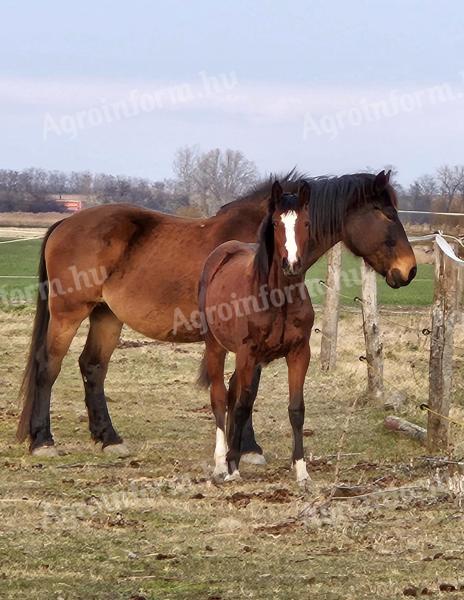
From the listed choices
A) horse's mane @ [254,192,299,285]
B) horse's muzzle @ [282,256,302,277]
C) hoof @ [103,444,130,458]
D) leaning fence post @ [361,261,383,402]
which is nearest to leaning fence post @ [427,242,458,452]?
horse's mane @ [254,192,299,285]

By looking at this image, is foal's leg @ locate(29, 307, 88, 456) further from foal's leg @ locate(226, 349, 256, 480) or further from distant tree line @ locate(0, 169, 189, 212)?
distant tree line @ locate(0, 169, 189, 212)

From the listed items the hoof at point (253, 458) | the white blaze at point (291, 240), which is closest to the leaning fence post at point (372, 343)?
the hoof at point (253, 458)

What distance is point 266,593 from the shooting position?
15.6 feet

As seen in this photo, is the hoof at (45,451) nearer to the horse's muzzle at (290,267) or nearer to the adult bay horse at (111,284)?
the adult bay horse at (111,284)

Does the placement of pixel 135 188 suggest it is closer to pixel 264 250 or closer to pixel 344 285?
pixel 344 285

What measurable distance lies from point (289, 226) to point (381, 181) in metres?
1.37

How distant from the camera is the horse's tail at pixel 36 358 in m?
9.59

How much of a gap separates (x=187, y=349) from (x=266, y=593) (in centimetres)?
1224

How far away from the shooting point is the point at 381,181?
8.19 meters

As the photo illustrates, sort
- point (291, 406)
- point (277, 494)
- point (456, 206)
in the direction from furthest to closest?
1. point (456, 206)
2. point (291, 406)
3. point (277, 494)

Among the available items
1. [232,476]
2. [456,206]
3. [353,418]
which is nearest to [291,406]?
[232,476]

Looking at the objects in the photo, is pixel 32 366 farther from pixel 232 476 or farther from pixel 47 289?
pixel 232 476

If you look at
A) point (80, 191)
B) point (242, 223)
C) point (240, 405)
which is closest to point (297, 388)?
point (240, 405)

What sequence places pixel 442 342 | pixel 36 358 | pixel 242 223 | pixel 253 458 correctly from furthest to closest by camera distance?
pixel 36 358
pixel 242 223
pixel 253 458
pixel 442 342
